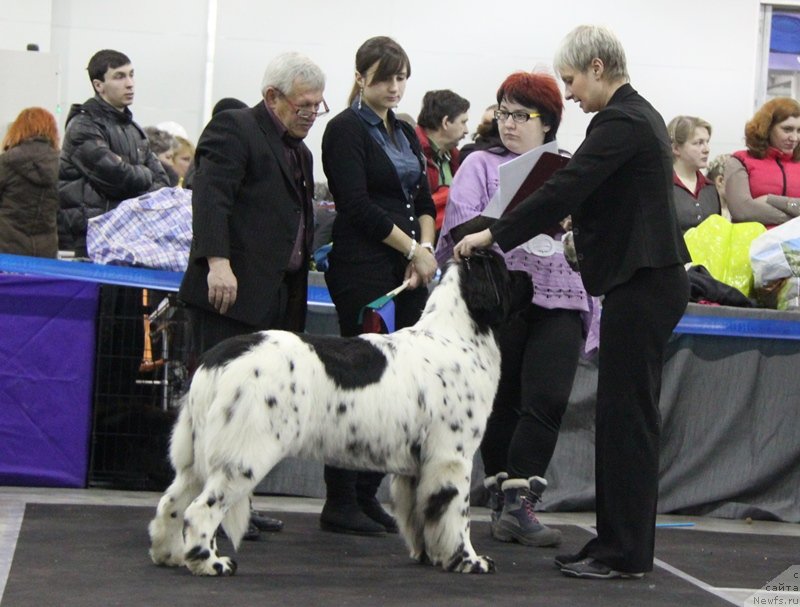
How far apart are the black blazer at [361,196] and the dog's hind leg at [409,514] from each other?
0.91m

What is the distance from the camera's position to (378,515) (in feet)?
17.0

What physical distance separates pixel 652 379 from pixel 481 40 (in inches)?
278

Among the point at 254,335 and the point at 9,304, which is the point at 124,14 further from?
the point at 254,335

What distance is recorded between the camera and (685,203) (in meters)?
6.99

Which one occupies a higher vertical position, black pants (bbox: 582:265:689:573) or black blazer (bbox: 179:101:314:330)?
black blazer (bbox: 179:101:314:330)

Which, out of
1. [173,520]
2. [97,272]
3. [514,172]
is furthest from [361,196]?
[97,272]

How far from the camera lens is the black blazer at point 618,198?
13.6 feet

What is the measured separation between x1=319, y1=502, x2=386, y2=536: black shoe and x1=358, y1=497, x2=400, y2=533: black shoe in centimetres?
4

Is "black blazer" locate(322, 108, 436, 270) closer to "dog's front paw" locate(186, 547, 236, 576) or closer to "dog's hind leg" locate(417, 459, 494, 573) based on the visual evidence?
A: "dog's hind leg" locate(417, 459, 494, 573)

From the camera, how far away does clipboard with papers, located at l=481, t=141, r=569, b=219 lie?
177 inches

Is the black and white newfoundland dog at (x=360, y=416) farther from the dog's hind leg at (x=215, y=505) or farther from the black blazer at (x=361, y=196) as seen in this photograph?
the black blazer at (x=361, y=196)

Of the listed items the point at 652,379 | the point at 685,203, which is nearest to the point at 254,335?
the point at 652,379

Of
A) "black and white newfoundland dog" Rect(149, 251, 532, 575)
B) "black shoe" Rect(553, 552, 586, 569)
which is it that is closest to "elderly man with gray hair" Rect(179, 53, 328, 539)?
"black and white newfoundland dog" Rect(149, 251, 532, 575)

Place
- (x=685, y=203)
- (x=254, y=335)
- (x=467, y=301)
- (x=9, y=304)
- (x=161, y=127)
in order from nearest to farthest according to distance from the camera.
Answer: (x=254, y=335) → (x=467, y=301) → (x=9, y=304) → (x=685, y=203) → (x=161, y=127)
